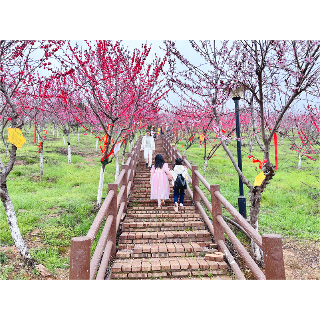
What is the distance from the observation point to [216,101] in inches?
199

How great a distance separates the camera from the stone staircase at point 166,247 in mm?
3262

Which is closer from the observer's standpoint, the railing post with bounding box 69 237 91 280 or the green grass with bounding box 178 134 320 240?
the railing post with bounding box 69 237 91 280

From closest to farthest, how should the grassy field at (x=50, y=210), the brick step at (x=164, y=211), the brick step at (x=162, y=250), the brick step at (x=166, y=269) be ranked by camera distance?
the brick step at (x=166, y=269) < the brick step at (x=162, y=250) < the grassy field at (x=50, y=210) < the brick step at (x=164, y=211)

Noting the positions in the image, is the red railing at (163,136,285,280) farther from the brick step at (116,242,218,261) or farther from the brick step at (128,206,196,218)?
the brick step at (128,206,196,218)

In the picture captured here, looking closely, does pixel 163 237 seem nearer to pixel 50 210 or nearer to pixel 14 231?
pixel 14 231

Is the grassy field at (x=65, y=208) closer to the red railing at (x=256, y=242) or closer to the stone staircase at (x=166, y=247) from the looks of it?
the stone staircase at (x=166, y=247)

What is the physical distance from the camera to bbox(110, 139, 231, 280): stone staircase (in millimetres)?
3262

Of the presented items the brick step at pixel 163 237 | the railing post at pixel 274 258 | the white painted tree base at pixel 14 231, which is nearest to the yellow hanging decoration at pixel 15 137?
the white painted tree base at pixel 14 231

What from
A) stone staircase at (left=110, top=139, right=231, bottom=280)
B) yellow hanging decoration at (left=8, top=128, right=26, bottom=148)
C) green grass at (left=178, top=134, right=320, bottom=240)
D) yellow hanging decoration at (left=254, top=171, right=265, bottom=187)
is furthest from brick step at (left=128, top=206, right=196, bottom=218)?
yellow hanging decoration at (left=8, top=128, right=26, bottom=148)

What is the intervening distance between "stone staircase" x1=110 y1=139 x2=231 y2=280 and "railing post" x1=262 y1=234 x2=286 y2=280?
1.22 m

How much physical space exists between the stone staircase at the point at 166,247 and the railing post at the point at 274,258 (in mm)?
1219

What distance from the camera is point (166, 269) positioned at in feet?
10.8
